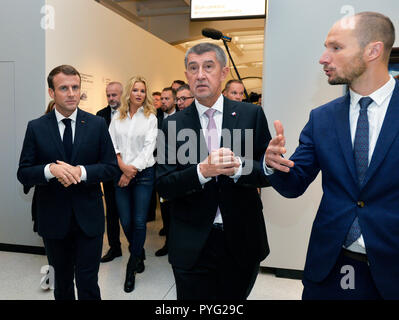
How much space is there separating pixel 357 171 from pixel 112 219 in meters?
3.16

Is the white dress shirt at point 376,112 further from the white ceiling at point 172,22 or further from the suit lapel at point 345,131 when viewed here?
the white ceiling at point 172,22

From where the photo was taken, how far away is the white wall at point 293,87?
321 centimetres

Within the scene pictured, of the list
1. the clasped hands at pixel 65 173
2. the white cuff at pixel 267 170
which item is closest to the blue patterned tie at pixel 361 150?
the white cuff at pixel 267 170

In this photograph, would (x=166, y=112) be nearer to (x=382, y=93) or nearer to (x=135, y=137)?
(x=135, y=137)

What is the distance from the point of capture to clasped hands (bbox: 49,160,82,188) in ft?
6.32

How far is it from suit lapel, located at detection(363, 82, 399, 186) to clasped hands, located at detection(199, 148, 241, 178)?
53 cm

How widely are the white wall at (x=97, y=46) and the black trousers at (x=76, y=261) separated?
2657 mm

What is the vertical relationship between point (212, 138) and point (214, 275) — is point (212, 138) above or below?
above

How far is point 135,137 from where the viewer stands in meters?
3.41

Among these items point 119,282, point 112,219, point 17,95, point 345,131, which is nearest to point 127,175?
point 112,219

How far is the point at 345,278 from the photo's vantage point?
1342 millimetres

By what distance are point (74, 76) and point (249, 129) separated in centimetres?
121
